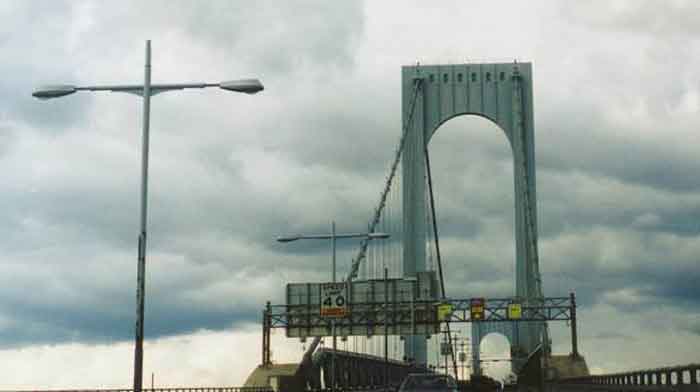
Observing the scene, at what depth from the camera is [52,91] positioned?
31578mm

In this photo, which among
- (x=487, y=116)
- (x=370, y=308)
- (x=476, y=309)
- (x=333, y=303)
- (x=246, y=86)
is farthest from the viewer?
(x=487, y=116)

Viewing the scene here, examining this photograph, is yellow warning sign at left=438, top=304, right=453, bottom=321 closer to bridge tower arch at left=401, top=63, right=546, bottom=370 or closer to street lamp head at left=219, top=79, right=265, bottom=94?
bridge tower arch at left=401, top=63, right=546, bottom=370

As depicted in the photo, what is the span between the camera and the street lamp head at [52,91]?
31484 millimetres

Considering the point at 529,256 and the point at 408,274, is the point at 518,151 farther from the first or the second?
the point at 408,274

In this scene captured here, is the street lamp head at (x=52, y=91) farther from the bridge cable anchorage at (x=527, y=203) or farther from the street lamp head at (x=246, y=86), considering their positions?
the bridge cable anchorage at (x=527, y=203)

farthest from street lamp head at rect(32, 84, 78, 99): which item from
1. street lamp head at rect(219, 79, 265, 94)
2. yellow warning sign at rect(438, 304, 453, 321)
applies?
yellow warning sign at rect(438, 304, 453, 321)

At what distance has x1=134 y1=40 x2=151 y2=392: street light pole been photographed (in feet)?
95.9

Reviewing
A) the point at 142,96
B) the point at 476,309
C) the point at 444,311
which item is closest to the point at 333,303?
the point at 142,96

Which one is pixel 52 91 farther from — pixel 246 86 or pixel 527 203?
pixel 527 203

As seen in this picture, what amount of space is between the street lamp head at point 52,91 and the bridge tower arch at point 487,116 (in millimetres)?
82421

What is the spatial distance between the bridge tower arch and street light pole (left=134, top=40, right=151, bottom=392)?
82.2 metres

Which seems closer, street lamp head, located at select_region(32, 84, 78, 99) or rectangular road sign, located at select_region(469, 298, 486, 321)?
street lamp head, located at select_region(32, 84, 78, 99)

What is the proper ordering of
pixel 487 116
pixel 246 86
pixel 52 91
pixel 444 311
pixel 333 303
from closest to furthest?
pixel 246 86, pixel 52 91, pixel 333 303, pixel 444 311, pixel 487 116

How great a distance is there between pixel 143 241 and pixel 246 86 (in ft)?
14.7
